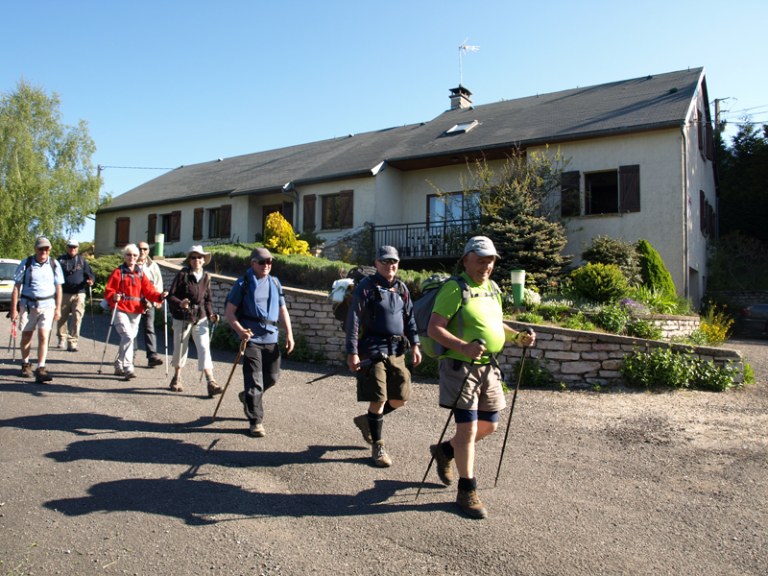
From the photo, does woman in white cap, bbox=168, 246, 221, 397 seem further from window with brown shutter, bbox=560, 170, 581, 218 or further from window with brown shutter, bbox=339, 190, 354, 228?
window with brown shutter, bbox=339, 190, 354, 228

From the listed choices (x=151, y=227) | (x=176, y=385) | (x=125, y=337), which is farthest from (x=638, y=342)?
(x=151, y=227)

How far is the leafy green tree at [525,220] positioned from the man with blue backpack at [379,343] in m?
7.62

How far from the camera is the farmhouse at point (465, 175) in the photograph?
1434 cm

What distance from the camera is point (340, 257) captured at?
55.4 feet

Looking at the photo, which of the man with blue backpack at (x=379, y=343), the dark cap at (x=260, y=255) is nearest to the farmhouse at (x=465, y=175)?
the dark cap at (x=260, y=255)

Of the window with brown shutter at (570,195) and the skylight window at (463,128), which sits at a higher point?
the skylight window at (463,128)

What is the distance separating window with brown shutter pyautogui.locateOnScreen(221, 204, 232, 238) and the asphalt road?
16.0 metres

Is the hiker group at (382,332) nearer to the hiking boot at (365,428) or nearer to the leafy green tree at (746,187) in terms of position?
the hiking boot at (365,428)

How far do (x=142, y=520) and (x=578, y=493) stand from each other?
9.87 ft

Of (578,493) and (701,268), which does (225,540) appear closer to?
(578,493)

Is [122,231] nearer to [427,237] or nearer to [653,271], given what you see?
[427,237]

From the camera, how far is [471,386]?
3758 millimetres

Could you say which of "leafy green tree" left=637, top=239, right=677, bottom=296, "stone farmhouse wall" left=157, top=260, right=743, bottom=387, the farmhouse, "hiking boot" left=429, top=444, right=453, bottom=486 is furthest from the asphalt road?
the farmhouse

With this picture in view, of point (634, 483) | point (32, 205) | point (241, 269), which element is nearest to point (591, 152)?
point (241, 269)
